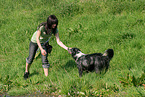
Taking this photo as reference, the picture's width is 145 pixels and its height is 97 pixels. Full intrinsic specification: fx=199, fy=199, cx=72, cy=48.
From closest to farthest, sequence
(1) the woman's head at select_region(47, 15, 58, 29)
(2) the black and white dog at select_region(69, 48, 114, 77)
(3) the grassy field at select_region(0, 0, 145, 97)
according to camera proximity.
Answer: (3) the grassy field at select_region(0, 0, 145, 97) → (1) the woman's head at select_region(47, 15, 58, 29) → (2) the black and white dog at select_region(69, 48, 114, 77)

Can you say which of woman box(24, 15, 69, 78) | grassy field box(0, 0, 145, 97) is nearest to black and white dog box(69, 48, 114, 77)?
grassy field box(0, 0, 145, 97)

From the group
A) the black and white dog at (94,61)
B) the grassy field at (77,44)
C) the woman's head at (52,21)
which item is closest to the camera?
the grassy field at (77,44)

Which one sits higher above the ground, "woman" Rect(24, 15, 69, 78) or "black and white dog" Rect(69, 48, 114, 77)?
"woman" Rect(24, 15, 69, 78)

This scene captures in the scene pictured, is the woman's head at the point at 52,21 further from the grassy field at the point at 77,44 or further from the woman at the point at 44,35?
the grassy field at the point at 77,44

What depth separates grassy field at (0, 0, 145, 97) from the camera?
4516mm

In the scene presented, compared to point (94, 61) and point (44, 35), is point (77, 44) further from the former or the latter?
point (94, 61)

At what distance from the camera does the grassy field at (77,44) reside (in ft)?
14.8

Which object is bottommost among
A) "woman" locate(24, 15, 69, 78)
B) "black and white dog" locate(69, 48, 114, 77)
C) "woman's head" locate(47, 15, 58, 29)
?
"black and white dog" locate(69, 48, 114, 77)

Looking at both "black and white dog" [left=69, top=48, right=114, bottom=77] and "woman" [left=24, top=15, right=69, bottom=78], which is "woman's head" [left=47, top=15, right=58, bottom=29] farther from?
"black and white dog" [left=69, top=48, right=114, bottom=77]

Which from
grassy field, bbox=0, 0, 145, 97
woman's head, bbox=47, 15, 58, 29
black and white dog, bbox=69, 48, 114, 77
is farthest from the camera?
black and white dog, bbox=69, 48, 114, 77

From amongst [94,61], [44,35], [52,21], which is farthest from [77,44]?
[52,21]

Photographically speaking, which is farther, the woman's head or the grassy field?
the woman's head

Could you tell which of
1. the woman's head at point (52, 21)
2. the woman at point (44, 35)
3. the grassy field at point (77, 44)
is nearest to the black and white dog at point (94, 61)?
the grassy field at point (77, 44)

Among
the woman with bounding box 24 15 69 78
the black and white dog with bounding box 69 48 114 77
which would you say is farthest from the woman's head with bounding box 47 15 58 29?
the black and white dog with bounding box 69 48 114 77
